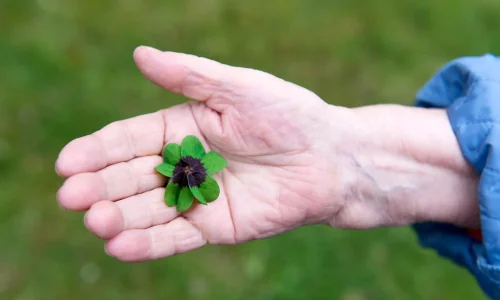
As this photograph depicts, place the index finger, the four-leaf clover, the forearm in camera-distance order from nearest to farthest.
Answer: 1. the index finger
2. the four-leaf clover
3. the forearm

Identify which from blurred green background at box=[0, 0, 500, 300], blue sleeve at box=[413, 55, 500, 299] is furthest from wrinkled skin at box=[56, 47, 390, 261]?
blurred green background at box=[0, 0, 500, 300]

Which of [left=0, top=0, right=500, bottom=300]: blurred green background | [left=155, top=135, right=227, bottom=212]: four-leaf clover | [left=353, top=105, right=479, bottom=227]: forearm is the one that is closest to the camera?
[left=155, top=135, right=227, bottom=212]: four-leaf clover

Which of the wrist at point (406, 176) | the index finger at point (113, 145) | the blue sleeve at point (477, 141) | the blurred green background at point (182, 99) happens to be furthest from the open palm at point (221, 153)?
the blurred green background at point (182, 99)

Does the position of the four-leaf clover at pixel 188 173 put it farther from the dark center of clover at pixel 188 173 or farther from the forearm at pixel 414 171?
the forearm at pixel 414 171

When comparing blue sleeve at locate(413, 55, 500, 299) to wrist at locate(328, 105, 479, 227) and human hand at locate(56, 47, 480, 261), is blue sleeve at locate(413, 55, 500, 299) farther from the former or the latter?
human hand at locate(56, 47, 480, 261)

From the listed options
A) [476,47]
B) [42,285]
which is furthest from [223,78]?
[476,47]

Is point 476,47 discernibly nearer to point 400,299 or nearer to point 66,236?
point 400,299

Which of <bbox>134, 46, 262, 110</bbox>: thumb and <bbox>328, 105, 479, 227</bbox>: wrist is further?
<bbox>328, 105, 479, 227</bbox>: wrist
